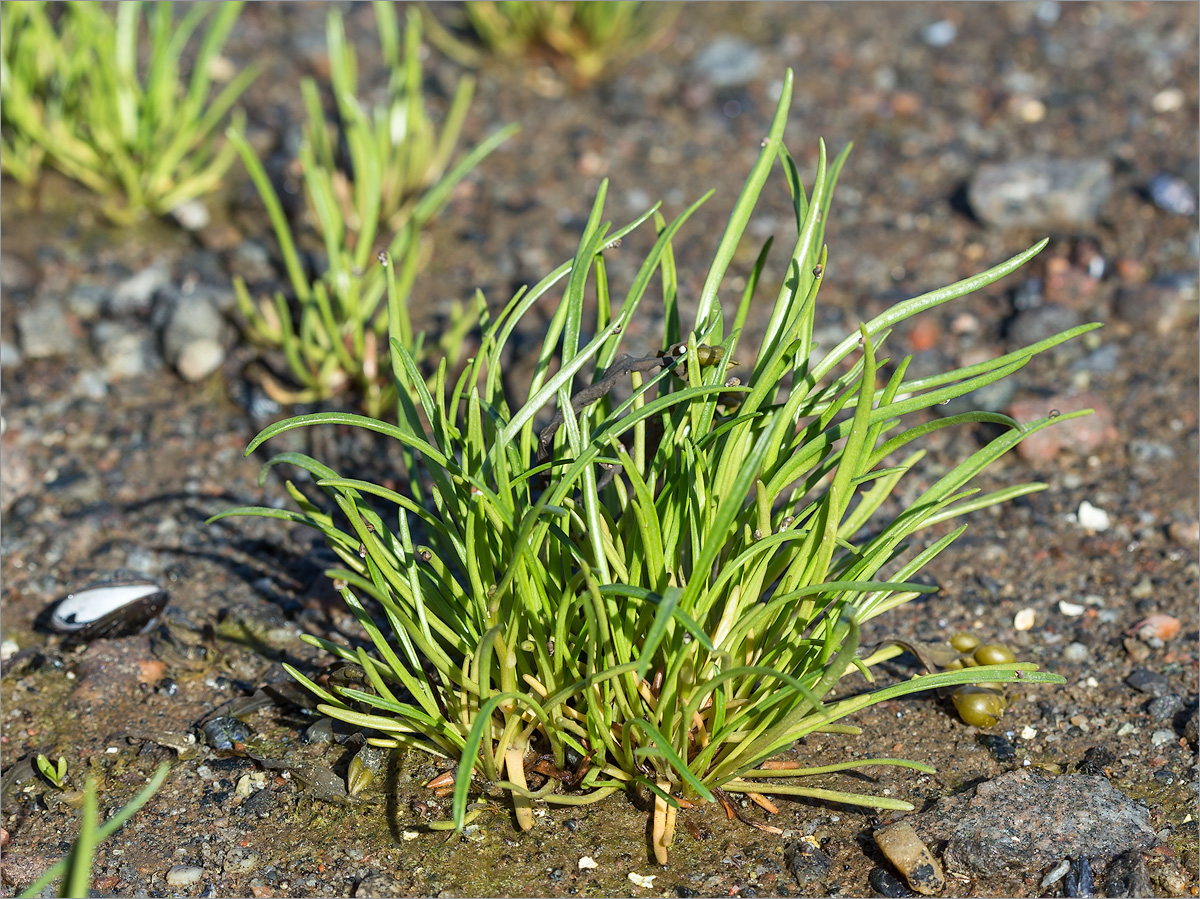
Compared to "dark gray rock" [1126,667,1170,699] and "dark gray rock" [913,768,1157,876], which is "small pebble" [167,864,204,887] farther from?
"dark gray rock" [1126,667,1170,699]

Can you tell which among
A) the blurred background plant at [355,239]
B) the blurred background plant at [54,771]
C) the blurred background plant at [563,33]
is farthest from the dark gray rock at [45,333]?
the blurred background plant at [563,33]

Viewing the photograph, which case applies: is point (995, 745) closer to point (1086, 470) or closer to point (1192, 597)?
Result: point (1192, 597)

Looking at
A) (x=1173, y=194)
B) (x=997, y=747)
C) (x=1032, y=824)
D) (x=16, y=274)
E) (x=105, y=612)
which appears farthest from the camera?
(x=1173, y=194)

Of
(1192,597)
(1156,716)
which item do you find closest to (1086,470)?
(1192,597)

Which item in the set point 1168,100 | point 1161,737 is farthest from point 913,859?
point 1168,100

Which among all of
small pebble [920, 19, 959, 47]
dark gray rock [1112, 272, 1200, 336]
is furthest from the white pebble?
dark gray rock [1112, 272, 1200, 336]

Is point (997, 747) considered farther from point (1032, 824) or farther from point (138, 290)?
point (138, 290)

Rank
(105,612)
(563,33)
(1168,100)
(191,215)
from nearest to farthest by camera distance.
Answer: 1. (105,612)
2. (191,215)
3. (1168,100)
4. (563,33)

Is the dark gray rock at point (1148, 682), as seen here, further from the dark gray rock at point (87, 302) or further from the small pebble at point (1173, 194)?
the dark gray rock at point (87, 302)
